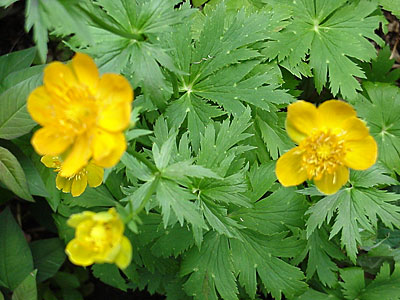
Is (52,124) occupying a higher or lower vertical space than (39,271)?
higher

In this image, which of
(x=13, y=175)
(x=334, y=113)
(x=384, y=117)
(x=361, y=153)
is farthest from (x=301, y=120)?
(x=13, y=175)

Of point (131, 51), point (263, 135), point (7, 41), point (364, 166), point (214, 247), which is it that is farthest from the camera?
point (7, 41)

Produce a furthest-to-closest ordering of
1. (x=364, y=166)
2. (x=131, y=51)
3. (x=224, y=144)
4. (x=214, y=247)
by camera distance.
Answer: (x=214, y=247) → (x=224, y=144) → (x=131, y=51) → (x=364, y=166)

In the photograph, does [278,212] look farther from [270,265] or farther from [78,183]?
[78,183]

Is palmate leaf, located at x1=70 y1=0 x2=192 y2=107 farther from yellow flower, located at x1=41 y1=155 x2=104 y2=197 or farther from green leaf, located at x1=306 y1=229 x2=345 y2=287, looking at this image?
green leaf, located at x1=306 y1=229 x2=345 y2=287

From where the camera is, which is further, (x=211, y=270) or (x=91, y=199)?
(x=91, y=199)

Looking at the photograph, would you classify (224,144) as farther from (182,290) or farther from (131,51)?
(182,290)

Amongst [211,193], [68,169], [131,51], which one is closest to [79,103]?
[68,169]
